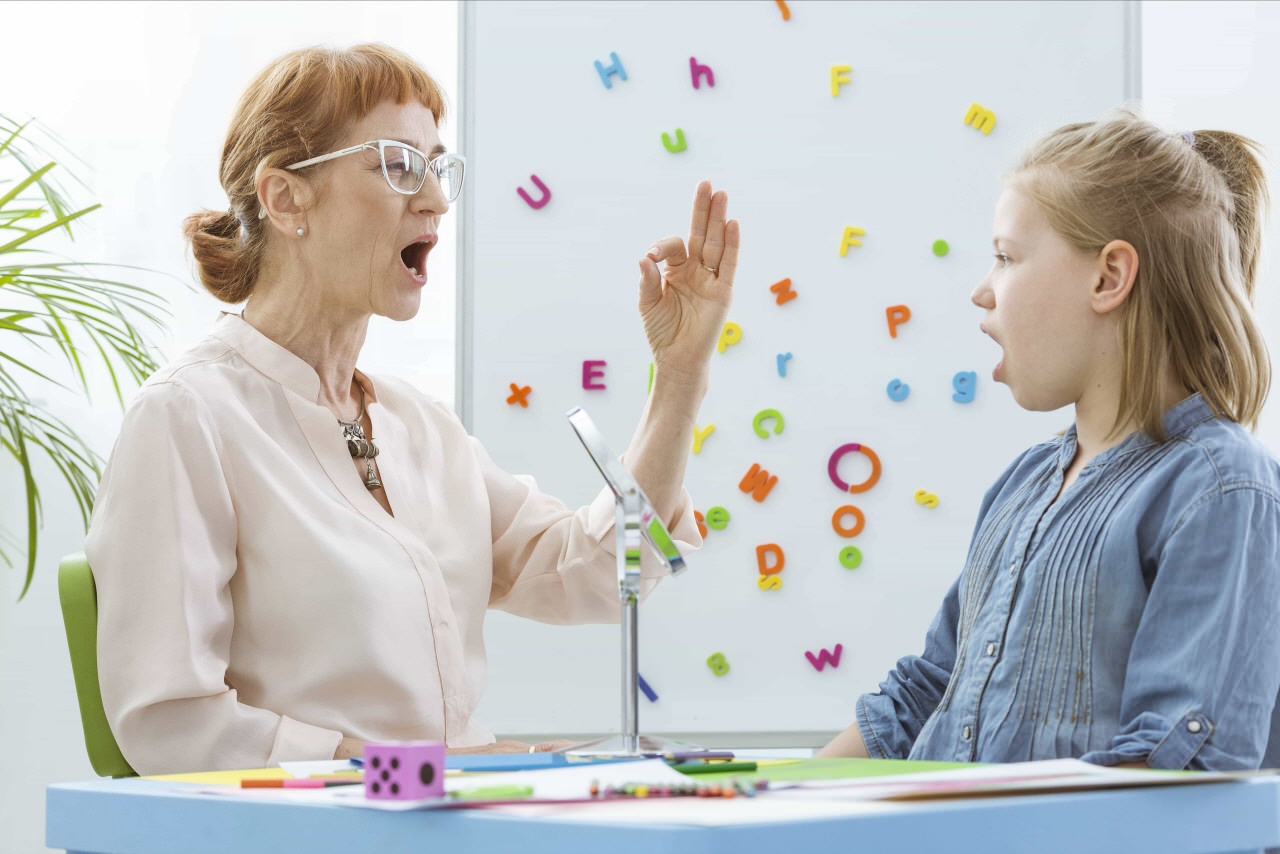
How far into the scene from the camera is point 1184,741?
3.34 ft

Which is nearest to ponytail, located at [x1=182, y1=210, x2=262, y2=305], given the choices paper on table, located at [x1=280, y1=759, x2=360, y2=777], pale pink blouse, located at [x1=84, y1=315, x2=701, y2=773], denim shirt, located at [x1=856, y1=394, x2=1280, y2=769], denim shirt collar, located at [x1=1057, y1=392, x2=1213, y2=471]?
pale pink blouse, located at [x1=84, y1=315, x2=701, y2=773]

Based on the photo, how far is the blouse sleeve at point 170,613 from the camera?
136 centimetres

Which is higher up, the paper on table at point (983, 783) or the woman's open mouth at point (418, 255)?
the woman's open mouth at point (418, 255)

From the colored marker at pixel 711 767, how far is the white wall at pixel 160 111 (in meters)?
1.84

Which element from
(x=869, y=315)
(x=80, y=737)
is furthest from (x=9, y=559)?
(x=869, y=315)

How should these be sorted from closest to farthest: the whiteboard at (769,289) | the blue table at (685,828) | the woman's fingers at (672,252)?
the blue table at (685,828) → the woman's fingers at (672,252) → the whiteboard at (769,289)

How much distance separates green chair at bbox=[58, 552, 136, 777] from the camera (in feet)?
4.51

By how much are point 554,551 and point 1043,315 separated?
30.3 inches

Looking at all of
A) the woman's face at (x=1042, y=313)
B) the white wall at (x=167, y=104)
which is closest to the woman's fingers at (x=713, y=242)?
the woman's face at (x=1042, y=313)

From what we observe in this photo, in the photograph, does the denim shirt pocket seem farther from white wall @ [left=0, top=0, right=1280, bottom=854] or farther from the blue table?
white wall @ [left=0, top=0, right=1280, bottom=854]

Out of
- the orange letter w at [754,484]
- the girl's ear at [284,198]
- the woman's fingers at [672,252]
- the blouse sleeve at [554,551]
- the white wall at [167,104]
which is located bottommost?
the blouse sleeve at [554,551]

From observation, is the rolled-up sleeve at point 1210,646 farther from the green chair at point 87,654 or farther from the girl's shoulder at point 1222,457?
the green chair at point 87,654

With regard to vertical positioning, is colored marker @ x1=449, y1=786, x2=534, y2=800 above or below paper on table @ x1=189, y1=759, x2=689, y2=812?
above

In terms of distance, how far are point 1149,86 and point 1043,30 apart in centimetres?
26
